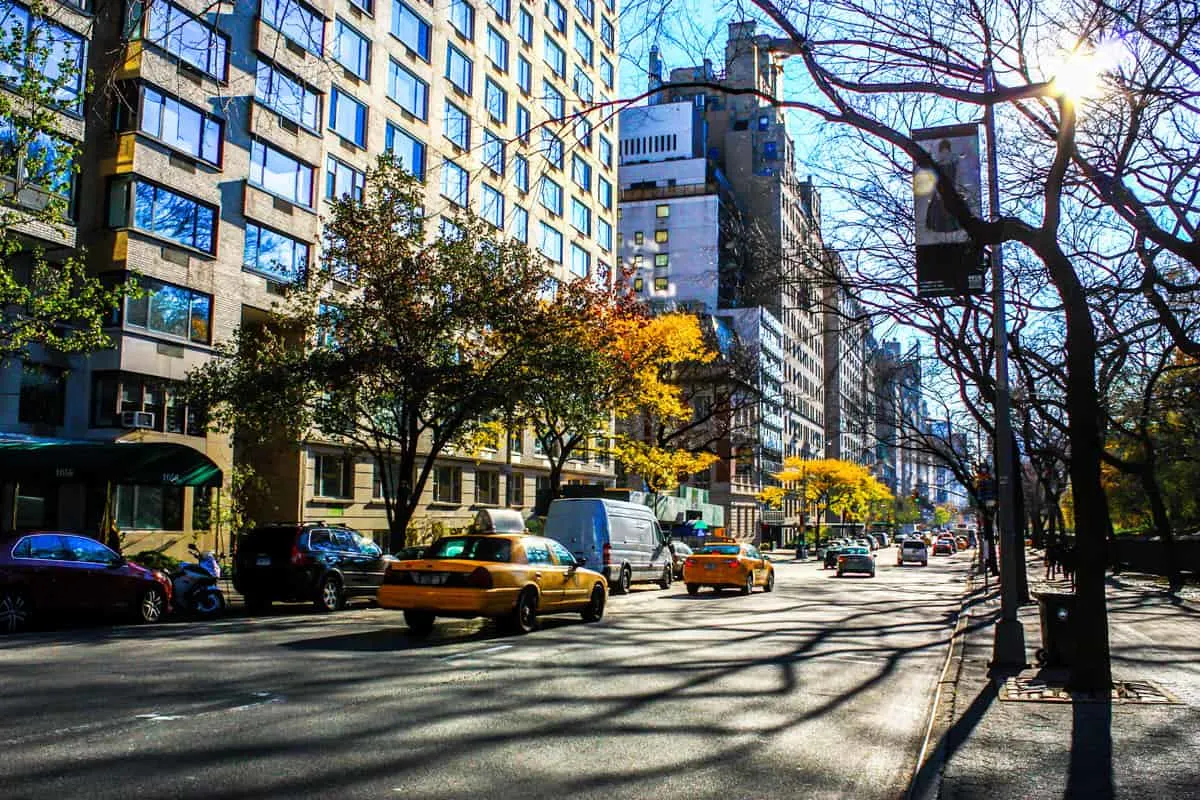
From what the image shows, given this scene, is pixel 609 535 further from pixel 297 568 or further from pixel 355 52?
pixel 355 52

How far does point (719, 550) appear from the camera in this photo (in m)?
29.5

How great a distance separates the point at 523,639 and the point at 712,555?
14.5 meters

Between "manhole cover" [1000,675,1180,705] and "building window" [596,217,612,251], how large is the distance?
49180mm

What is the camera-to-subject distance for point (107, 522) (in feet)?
76.3

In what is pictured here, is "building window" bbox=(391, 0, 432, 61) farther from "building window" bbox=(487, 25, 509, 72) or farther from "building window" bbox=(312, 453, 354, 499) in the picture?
"building window" bbox=(312, 453, 354, 499)

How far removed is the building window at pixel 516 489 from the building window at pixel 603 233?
1672 centimetres

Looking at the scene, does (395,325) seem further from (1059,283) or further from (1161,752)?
(1161,752)

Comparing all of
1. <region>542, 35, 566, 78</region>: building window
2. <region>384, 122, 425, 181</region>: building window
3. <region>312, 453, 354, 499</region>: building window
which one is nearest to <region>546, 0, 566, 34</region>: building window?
<region>542, 35, 566, 78</region>: building window

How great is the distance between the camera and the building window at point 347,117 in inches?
1401

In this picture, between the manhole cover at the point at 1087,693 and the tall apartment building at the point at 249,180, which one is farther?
the tall apartment building at the point at 249,180

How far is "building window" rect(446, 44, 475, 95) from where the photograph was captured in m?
43.2

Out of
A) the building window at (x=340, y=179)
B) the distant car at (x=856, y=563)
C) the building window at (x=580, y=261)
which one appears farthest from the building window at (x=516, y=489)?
the building window at (x=340, y=179)

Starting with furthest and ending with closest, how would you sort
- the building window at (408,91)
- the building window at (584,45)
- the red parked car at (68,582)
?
1. the building window at (584,45)
2. the building window at (408,91)
3. the red parked car at (68,582)

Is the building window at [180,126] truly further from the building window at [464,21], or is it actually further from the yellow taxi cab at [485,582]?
the yellow taxi cab at [485,582]
